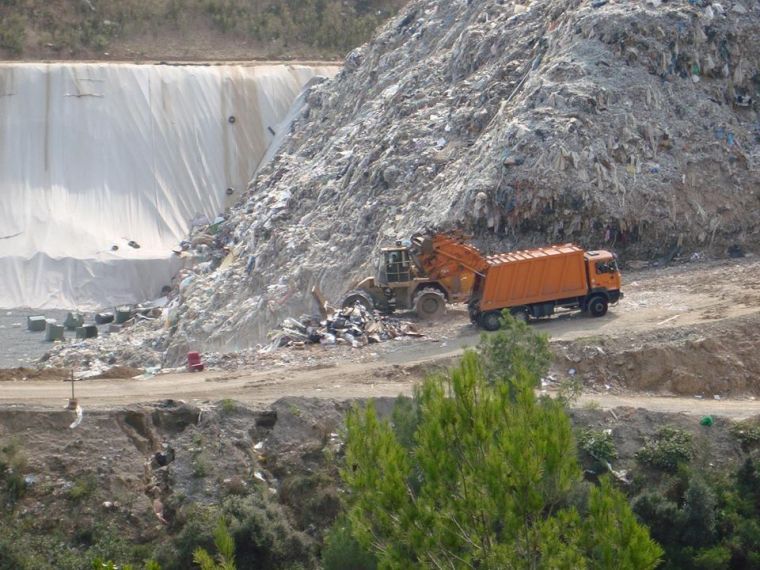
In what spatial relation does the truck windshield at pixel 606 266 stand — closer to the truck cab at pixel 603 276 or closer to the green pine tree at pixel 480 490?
the truck cab at pixel 603 276

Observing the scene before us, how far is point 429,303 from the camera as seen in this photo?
68.1 ft

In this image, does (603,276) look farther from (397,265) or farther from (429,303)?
(397,265)

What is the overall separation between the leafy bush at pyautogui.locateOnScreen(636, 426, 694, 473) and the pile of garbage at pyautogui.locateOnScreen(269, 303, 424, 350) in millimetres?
5531

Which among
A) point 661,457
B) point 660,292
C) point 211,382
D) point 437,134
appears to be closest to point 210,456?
point 211,382

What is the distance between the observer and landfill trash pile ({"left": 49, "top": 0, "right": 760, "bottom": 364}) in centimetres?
2233

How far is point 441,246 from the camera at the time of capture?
20375mm

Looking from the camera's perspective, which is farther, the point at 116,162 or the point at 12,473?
the point at 116,162

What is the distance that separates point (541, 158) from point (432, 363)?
586cm

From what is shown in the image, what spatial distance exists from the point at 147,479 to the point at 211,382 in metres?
3.10

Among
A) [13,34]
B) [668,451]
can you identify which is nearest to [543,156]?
[668,451]

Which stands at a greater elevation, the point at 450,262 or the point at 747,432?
the point at 450,262

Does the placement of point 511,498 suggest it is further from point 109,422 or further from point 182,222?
point 182,222

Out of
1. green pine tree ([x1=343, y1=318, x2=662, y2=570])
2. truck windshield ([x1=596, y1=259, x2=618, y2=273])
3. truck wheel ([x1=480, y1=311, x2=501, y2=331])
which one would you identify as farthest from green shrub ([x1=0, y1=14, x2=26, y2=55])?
green pine tree ([x1=343, y1=318, x2=662, y2=570])

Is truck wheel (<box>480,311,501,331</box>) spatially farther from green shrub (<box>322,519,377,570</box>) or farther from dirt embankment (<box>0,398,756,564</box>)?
green shrub (<box>322,519,377,570</box>)
